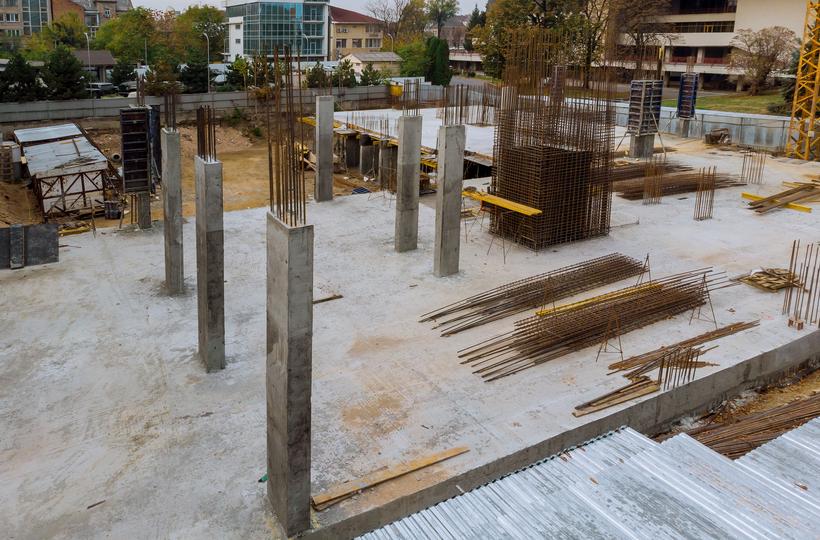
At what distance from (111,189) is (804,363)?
1819 cm

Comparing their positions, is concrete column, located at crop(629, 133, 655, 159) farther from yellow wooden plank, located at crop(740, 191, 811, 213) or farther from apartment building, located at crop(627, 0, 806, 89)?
apartment building, located at crop(627, 0, 806, 89)

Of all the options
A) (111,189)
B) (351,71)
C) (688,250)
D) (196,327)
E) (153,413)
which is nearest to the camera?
(153,413)

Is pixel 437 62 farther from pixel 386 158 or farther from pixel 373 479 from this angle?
pixel 373 479

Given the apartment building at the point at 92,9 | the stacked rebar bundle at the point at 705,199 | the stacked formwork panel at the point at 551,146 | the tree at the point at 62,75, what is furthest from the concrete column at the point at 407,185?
the apartment building at the point at 92,9

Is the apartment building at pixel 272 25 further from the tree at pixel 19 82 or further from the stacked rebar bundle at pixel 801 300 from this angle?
the stacked rebar bundle at pixel 801 300

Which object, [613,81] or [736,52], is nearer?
[613,81]

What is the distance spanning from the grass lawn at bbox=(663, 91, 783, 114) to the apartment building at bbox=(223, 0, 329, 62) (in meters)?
32.4

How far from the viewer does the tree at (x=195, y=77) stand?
119 feet

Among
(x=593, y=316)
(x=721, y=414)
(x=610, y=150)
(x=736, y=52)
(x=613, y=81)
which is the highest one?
(x=736, y=52)

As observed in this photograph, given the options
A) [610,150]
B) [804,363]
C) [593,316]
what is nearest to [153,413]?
[593,316]

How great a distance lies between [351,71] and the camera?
40.9m

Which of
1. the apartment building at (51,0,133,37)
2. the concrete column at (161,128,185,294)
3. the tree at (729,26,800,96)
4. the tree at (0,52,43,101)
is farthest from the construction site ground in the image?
the apartment building at (51,0,133,37)

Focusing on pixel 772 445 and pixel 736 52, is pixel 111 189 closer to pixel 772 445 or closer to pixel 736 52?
pixel 772 445

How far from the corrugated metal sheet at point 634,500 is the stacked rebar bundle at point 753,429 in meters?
1.66
